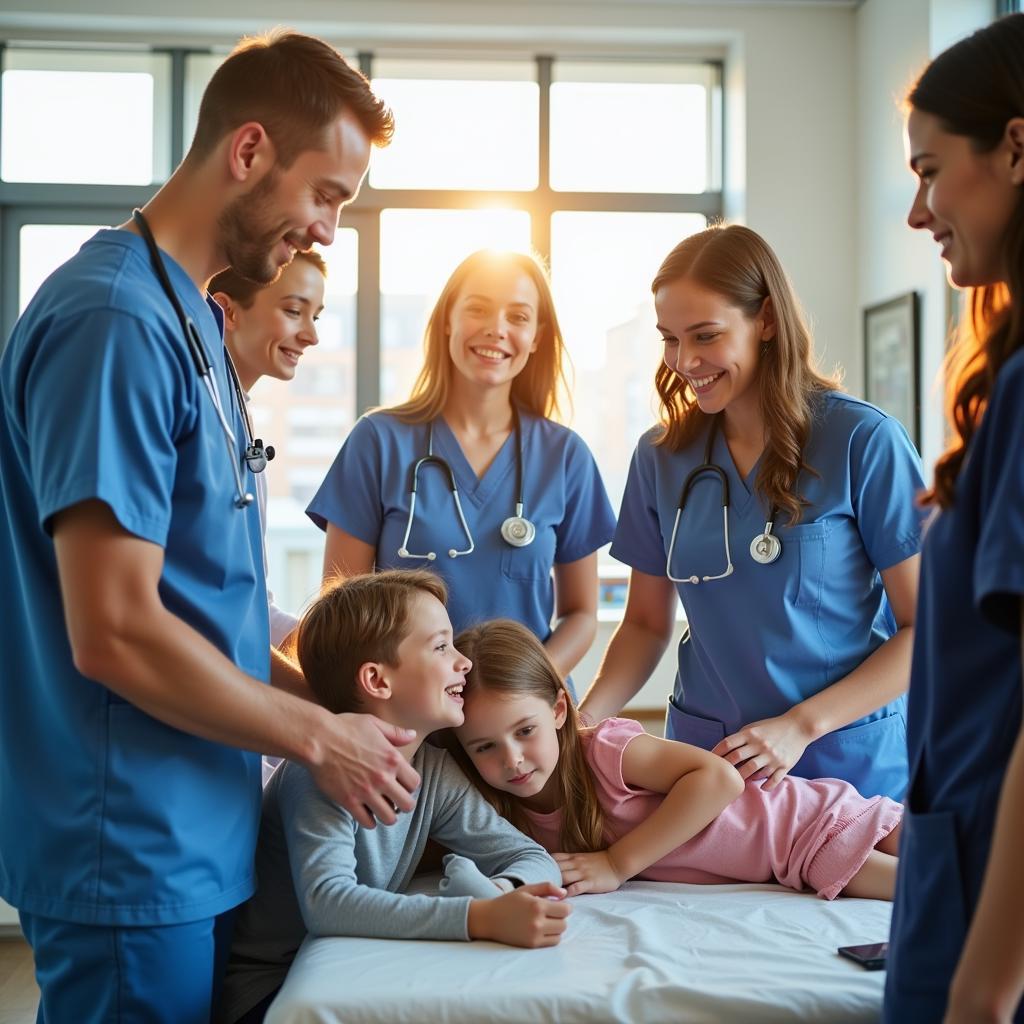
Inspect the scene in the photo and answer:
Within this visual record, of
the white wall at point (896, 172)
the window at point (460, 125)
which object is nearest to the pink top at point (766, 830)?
the white wall at point (896, 172)

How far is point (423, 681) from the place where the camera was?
1.57m

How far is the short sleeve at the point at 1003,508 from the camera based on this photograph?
84 centimetres

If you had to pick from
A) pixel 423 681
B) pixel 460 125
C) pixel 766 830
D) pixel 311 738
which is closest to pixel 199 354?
pixel 311 738

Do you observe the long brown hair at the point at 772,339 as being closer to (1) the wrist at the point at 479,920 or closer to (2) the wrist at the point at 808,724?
(2) the wrist at the point at 808,724

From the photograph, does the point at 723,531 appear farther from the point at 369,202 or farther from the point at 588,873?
the point at 369,202

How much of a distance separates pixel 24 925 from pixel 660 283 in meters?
1.32

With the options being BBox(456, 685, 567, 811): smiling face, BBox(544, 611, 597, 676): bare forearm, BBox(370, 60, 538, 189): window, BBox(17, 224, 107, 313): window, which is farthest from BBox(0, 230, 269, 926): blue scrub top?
BBox(17, 224, 107, 313): window

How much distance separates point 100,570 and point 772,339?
1.17 m

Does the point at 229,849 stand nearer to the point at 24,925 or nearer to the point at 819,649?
the point at 24,925

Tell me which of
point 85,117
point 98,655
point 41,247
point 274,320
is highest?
point 85,117

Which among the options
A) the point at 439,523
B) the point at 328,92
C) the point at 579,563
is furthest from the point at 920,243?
the point at 328,92

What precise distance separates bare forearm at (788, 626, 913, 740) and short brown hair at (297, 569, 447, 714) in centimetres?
61

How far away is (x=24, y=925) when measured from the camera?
126 cm

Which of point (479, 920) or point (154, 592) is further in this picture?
point (479, 920)
